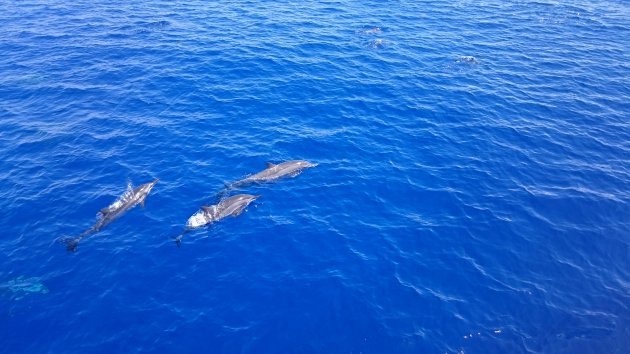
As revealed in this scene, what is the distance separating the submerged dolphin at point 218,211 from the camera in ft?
105

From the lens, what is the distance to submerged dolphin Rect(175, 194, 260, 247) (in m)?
32.0

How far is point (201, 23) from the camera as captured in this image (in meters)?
63.8

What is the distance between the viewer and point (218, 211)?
32.7m

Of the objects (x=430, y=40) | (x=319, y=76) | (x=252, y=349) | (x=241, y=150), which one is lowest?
(x=252, y=349)

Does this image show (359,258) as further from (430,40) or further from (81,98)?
(430,40)

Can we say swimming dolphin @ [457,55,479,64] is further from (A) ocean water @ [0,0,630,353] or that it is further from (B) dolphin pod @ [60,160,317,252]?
(B) dolphin pod @ [60,160,317,252]

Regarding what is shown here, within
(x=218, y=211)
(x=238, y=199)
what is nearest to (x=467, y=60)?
(x=238, y=199)

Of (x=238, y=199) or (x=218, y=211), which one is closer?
(x=218, y=211)

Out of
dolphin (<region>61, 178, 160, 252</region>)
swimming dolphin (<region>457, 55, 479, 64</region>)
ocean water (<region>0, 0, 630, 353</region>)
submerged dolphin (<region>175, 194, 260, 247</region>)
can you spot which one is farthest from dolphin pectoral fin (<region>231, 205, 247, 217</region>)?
swimming dolphin (<region>457, 55, 479, 64</region>)

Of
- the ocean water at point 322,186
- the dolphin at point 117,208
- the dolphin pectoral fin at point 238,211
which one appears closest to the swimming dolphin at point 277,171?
the ocean water at point 322,186

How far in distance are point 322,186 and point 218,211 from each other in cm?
895

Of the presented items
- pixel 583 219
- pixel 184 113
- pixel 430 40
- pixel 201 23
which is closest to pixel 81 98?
pixel 184 113

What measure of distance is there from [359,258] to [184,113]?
25.0 m

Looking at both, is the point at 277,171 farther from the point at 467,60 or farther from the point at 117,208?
the point at 467,60
